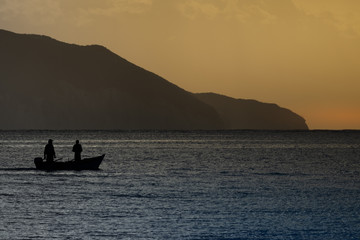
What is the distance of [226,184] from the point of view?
53312 mm

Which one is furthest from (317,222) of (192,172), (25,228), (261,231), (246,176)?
(192,172)

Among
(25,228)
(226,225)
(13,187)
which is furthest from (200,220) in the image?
(13,187)

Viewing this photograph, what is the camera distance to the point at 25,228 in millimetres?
31406

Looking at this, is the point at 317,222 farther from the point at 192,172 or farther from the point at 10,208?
the point at 192,172

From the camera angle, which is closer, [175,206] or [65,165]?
[175,206]

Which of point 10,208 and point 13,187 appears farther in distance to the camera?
point 13,187

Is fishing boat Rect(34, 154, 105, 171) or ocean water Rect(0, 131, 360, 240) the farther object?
fishing boat Rect(34, 154, 105, 171)

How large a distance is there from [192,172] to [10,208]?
30.4 metres

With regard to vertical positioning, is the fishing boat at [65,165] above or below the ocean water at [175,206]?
above

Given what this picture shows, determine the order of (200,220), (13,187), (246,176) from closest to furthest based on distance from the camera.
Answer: (200,220) → (13,187) → (246,176)

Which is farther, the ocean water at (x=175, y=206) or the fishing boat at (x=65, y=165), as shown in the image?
the fishing boat at (x=65, y=165)

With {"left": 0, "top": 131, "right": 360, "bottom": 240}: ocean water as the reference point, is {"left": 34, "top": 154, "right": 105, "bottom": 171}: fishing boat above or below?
above

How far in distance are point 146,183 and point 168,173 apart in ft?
37.9

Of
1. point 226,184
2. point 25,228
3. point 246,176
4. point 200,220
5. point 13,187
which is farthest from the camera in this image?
point 246,176
